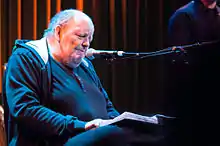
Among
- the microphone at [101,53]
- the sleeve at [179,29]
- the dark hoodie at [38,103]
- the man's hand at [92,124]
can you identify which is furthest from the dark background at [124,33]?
the man's hand at [92,124]

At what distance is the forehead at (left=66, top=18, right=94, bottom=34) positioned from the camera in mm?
1369

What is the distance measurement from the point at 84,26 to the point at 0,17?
698mm

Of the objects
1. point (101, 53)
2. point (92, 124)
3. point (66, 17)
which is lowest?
point (92, 124)

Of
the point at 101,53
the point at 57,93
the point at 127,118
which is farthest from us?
the point at 101,53

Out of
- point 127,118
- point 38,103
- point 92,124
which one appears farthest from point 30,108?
point 127,118

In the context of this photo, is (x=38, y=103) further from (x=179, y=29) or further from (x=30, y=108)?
(x=179, y=29)

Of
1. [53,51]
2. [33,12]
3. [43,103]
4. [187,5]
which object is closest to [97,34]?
[33,12]

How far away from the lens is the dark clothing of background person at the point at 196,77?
177 centimetres

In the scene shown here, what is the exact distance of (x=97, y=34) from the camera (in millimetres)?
1939

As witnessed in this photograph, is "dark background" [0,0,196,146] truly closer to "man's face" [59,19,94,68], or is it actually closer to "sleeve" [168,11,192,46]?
"sleeve" [168,11,192,46]

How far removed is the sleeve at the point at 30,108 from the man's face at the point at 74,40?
0.15 meters

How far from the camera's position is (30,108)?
125 centimetres

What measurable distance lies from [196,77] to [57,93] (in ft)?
2.35

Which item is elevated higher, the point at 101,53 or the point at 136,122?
the point at 101,53
